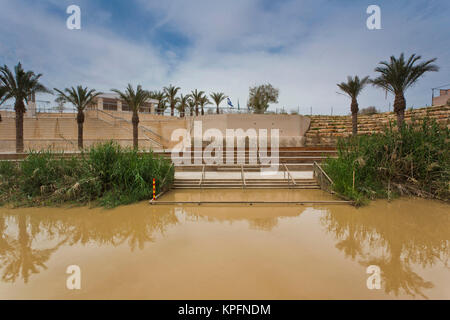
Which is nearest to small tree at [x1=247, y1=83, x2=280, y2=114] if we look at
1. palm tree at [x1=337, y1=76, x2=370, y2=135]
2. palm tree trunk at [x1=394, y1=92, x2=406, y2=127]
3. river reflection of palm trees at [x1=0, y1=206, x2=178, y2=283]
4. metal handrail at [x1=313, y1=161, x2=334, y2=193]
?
palm tree at [x1=337, y1=76, x2=370, y2=135]

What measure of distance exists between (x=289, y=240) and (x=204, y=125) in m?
22.0

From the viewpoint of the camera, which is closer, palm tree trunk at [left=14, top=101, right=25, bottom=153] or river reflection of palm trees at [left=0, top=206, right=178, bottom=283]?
river reflection of palm trees at [left=0, top=206, right=178, bottom=283]

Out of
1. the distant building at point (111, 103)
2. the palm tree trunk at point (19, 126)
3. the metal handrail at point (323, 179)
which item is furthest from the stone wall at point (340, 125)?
the palm tree trunk at point (19, 126)

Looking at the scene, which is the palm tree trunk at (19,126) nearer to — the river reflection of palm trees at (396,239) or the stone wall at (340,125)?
the river reflection of palm trees at (396,239)

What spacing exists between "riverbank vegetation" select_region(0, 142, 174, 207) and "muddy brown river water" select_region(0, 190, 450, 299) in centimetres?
72

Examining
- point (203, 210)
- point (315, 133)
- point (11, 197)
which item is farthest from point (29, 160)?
point (315, 133)

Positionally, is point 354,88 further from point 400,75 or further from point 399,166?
point 399,166

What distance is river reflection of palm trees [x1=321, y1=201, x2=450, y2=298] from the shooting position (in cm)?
371

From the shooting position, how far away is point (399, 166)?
909cm

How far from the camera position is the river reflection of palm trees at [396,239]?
3713mm

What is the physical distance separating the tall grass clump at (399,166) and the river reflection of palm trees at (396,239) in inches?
47.7

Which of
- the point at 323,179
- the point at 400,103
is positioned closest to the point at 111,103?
the point at 323,179

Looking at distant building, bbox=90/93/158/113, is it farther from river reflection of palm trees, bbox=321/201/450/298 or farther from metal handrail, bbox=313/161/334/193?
river reflection of palm trees, bbox=321/201/450/298

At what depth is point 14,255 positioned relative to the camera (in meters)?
4.55
